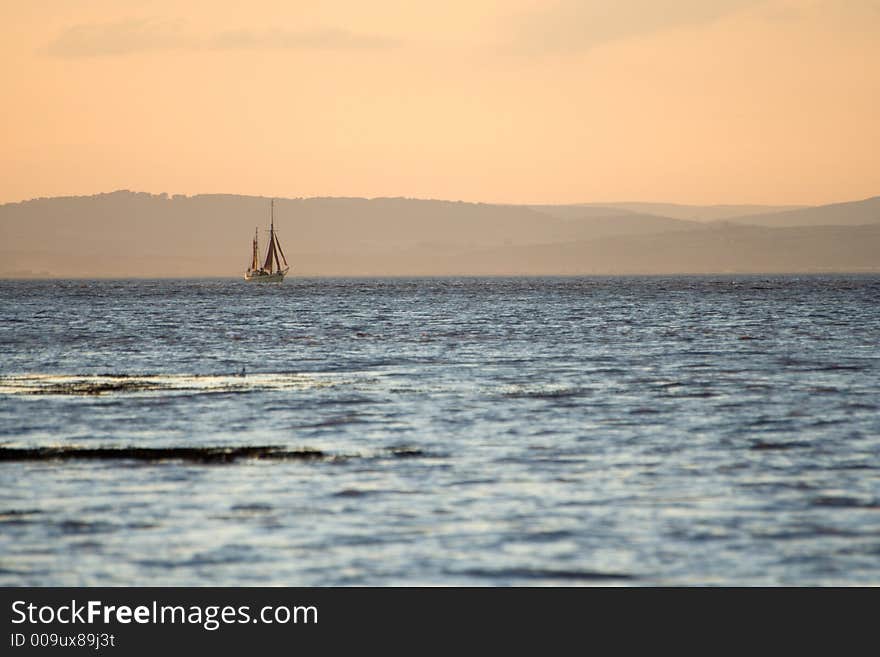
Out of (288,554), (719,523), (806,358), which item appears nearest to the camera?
(288,554)

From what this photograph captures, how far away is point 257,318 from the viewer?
9725cm

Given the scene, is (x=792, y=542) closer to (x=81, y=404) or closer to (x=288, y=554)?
(x=288, y=554)

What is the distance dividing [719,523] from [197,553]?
642 centimetres

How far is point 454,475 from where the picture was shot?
69.8 ft

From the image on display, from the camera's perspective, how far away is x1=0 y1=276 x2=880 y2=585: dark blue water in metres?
15.6

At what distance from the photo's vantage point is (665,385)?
37062 mm

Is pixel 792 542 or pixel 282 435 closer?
pixel 792 542

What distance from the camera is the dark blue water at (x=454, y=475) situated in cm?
1560

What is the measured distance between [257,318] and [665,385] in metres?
63.0
